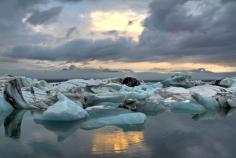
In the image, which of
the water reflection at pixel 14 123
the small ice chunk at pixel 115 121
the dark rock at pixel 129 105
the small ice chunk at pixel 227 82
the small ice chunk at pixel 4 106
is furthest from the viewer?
the small ice chunk at pixel 227 82

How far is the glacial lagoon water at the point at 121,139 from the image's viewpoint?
5.95 metres

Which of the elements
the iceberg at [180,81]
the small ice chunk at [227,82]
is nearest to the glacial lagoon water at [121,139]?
the iceberg at [180,81]

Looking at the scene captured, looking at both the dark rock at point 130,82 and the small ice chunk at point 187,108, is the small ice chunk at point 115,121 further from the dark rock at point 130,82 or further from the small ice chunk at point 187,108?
the dark rock at point 130,82

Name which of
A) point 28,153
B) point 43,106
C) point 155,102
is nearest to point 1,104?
point 43,106

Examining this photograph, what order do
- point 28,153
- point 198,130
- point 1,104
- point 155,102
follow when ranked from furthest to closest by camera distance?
point 155,102 < point 1,104 < point 198,130 < point 28,153

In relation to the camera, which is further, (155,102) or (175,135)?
(155,102)

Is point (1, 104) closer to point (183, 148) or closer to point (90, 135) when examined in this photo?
point (90, 135)

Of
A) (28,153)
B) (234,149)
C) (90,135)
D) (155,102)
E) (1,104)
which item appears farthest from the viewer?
(155,102)

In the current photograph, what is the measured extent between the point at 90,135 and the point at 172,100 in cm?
689

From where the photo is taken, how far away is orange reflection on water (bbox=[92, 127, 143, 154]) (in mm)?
6172

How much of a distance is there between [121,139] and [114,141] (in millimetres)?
222

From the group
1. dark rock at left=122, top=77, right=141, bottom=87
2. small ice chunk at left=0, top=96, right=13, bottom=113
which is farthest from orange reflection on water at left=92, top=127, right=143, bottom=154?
dark rock at left=122, top=77, right=141, bottom=87

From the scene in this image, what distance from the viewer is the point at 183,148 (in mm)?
6383

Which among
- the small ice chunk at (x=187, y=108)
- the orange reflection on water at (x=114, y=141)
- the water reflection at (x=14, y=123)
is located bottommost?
the small ice chunk at (x=187, y=108)
